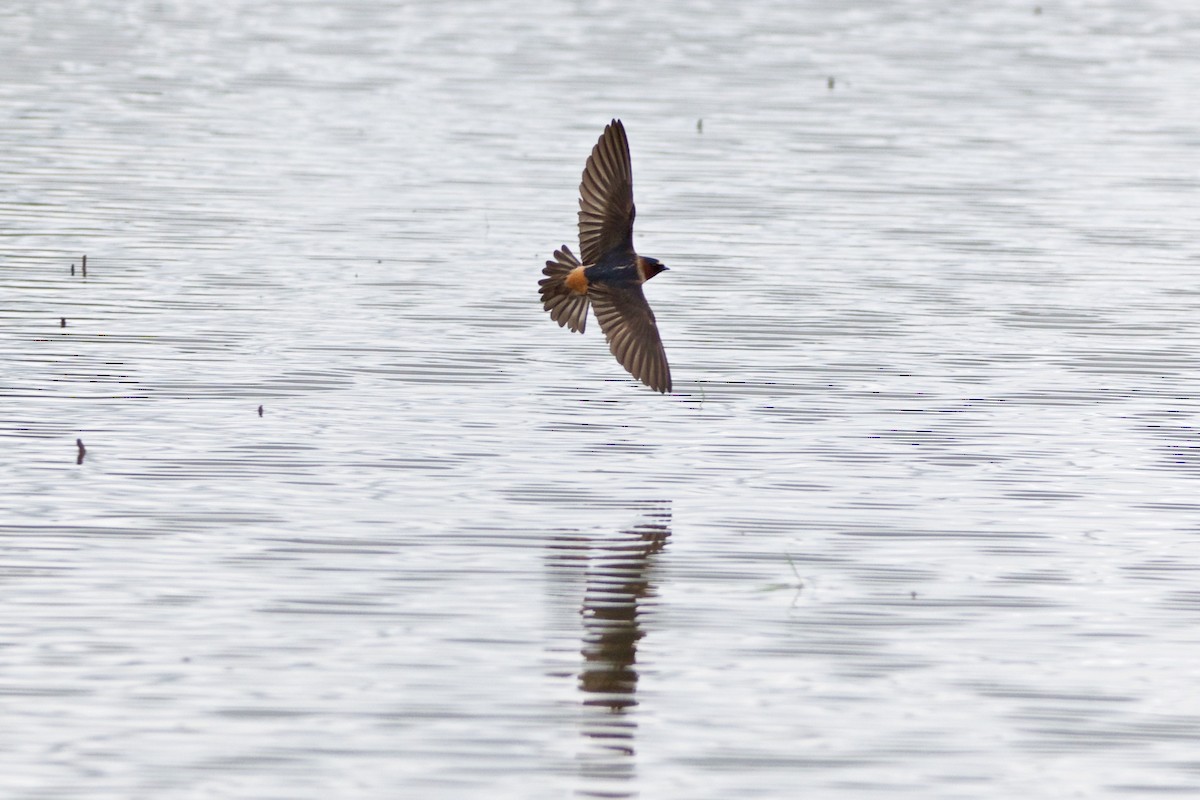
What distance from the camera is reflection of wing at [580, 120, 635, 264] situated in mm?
10320

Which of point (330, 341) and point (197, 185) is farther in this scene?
point (197, 185)

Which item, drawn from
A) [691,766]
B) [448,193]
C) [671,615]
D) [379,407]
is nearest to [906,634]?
[671,615]

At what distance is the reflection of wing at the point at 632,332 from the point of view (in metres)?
10.2

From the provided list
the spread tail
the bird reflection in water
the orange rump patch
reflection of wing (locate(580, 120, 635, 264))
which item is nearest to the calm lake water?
the bird reflection in water

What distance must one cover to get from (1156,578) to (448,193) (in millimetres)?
9957

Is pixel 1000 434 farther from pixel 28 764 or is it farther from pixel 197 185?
pixel 197 185

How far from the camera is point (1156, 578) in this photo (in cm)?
836

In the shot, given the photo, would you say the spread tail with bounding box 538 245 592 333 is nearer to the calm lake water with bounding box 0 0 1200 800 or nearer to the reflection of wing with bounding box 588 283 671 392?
the reflection of wing with bounding box 588 283 671 392

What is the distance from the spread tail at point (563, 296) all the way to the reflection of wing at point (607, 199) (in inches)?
4.2

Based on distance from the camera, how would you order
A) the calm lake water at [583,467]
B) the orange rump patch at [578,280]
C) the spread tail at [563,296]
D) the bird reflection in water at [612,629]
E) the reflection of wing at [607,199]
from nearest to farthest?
the bird reflection in water at [612,629], the calm lake water at [583,467], the reflection of wing at [607,199], the orange rump patch at [578,280], the spread tail at [563,296]

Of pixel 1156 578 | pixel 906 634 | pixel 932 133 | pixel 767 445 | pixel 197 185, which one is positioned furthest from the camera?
pixel 932 133

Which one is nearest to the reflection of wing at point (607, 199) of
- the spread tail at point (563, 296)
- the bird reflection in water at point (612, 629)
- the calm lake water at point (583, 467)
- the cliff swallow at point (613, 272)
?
the cliff swallow at point (613, 272)

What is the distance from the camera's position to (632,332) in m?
10.3

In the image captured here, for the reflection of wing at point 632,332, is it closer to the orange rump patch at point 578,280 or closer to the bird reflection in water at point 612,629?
the orange rump patch at point 578,280
